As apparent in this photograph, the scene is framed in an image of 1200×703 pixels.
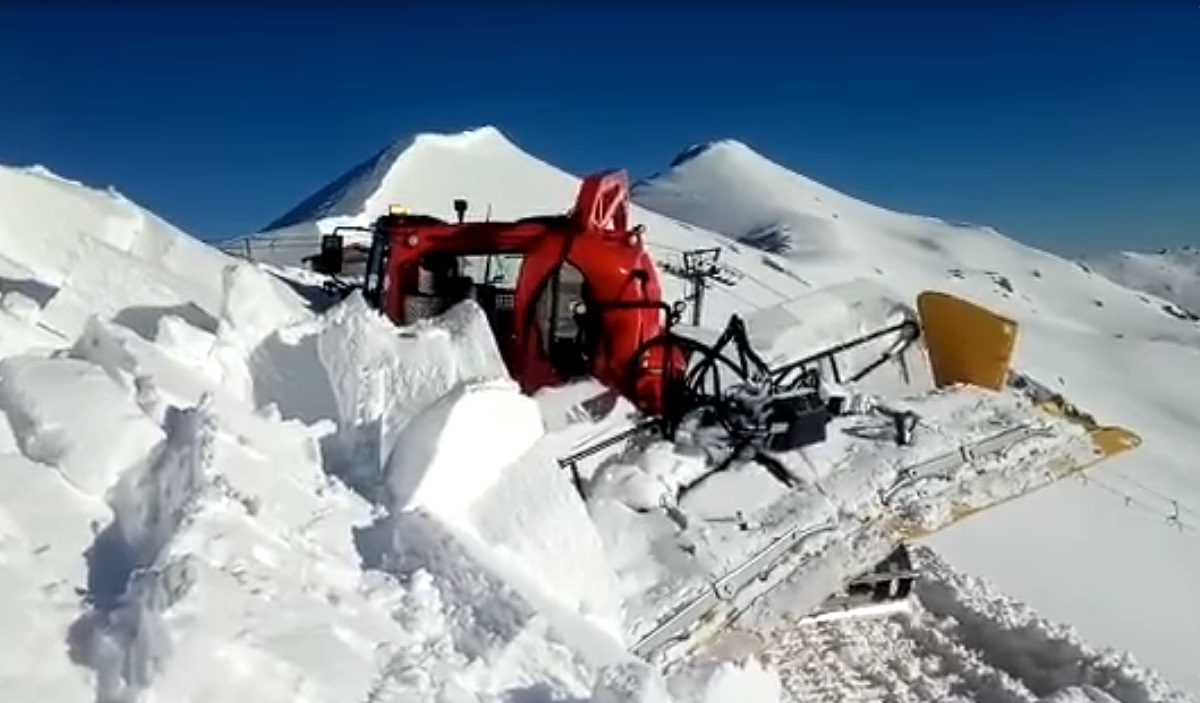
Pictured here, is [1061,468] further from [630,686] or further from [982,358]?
[630,686]

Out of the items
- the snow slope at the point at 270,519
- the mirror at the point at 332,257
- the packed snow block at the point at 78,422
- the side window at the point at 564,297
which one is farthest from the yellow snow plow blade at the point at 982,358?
the packed snow block at the point at 78,422

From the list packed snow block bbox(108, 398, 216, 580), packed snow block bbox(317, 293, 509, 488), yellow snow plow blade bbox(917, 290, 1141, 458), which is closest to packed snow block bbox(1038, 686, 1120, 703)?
yellow snow plow blade bbox(917, 290, 1141, 458)

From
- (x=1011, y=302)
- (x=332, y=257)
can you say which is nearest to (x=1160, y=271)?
(x=1011, y=302)

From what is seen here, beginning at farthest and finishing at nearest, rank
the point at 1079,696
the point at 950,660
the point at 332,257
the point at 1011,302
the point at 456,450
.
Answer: the point at 1011,302 → the point at 332,257 → the point at 950,660 → the point at 1079,696 → the point at 456,450

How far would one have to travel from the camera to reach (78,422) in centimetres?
507

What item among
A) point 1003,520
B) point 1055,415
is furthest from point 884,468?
point 1003,520

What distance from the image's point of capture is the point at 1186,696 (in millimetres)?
6488

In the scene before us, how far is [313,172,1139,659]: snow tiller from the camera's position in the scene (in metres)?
6.37

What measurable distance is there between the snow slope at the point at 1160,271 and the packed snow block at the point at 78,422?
506ft

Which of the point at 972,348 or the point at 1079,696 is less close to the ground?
the point at 972,348

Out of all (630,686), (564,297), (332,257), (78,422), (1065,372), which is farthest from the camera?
(1065,372)

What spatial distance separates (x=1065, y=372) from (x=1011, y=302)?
25.3m

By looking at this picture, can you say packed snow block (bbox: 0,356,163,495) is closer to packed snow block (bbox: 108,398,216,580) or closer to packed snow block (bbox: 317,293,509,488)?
packed snow block (bbox: 108,398,216,580)

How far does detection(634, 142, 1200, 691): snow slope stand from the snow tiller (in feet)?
5.38
